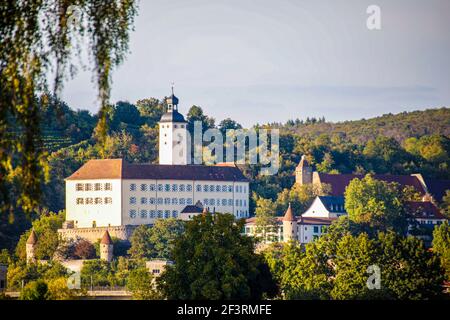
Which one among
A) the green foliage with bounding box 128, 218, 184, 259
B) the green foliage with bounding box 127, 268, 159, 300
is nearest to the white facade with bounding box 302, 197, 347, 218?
the green foliage with bounding box 128, 218, 184, 259

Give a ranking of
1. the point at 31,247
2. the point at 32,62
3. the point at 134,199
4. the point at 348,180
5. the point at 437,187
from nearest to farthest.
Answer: the point at 32,62 → the point at 31,247 → the point at 134,199 → the point at 348,180 → the point at 437,187

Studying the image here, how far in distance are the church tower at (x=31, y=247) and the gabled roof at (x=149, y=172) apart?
783cm

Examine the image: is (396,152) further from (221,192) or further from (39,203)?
(39,203)

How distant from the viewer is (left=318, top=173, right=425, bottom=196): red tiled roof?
134m

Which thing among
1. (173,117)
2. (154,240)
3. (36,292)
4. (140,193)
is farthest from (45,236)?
(36,292)

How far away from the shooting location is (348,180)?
136 m

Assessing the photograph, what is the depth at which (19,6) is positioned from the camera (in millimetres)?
26734

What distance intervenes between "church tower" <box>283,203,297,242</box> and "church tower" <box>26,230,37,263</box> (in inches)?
762

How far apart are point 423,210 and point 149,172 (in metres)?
24.9

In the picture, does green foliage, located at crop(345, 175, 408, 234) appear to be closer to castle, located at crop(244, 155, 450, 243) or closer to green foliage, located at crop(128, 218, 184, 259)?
castle, located at crop(244, 155, 450, 243)

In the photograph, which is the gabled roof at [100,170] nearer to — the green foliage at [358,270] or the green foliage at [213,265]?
the green foliage at [358,270]

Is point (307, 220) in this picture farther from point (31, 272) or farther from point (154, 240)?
point (31, 272)
